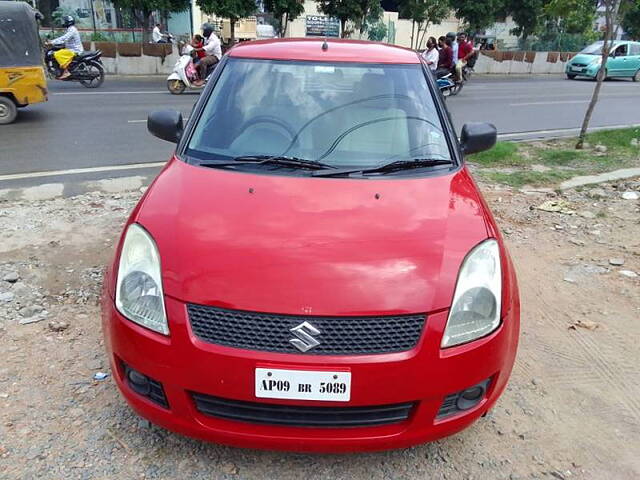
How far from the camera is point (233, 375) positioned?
1932 millimetres

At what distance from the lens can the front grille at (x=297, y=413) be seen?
6.57ft

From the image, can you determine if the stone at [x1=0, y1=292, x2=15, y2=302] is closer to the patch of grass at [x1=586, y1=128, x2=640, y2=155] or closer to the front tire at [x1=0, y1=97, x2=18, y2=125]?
the front tire at [x1=0, y1=97, x2=18, y2=125]

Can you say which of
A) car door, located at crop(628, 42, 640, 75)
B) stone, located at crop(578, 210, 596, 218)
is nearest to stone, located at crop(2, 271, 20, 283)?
stone, located at crop(578, 210, 596, 218)

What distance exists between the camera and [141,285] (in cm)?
213

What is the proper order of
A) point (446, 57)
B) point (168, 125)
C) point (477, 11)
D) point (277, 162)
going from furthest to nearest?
1. point (477, 11)
2. point (446, 57)
3. point (168, 125)
4. point (277, 162)

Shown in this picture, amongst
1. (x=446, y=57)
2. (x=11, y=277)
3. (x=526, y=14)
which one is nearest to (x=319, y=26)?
(x=526, y=14)

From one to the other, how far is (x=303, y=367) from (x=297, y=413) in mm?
218

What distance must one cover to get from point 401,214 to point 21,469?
6.16ft

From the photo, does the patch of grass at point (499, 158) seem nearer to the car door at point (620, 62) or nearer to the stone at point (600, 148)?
the stone at point (600, 148)

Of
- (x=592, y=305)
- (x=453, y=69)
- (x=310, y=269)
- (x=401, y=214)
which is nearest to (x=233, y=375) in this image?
(x=310, y=269)

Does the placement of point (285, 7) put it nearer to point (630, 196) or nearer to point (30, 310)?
point (630, 196)

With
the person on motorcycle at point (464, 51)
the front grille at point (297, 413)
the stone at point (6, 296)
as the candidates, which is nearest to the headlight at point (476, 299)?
the front grille at point (297, 413)

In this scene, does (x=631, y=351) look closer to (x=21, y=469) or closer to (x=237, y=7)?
(x=21, y=469)

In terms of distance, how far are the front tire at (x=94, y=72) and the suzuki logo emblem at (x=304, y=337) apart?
47.1 feet
